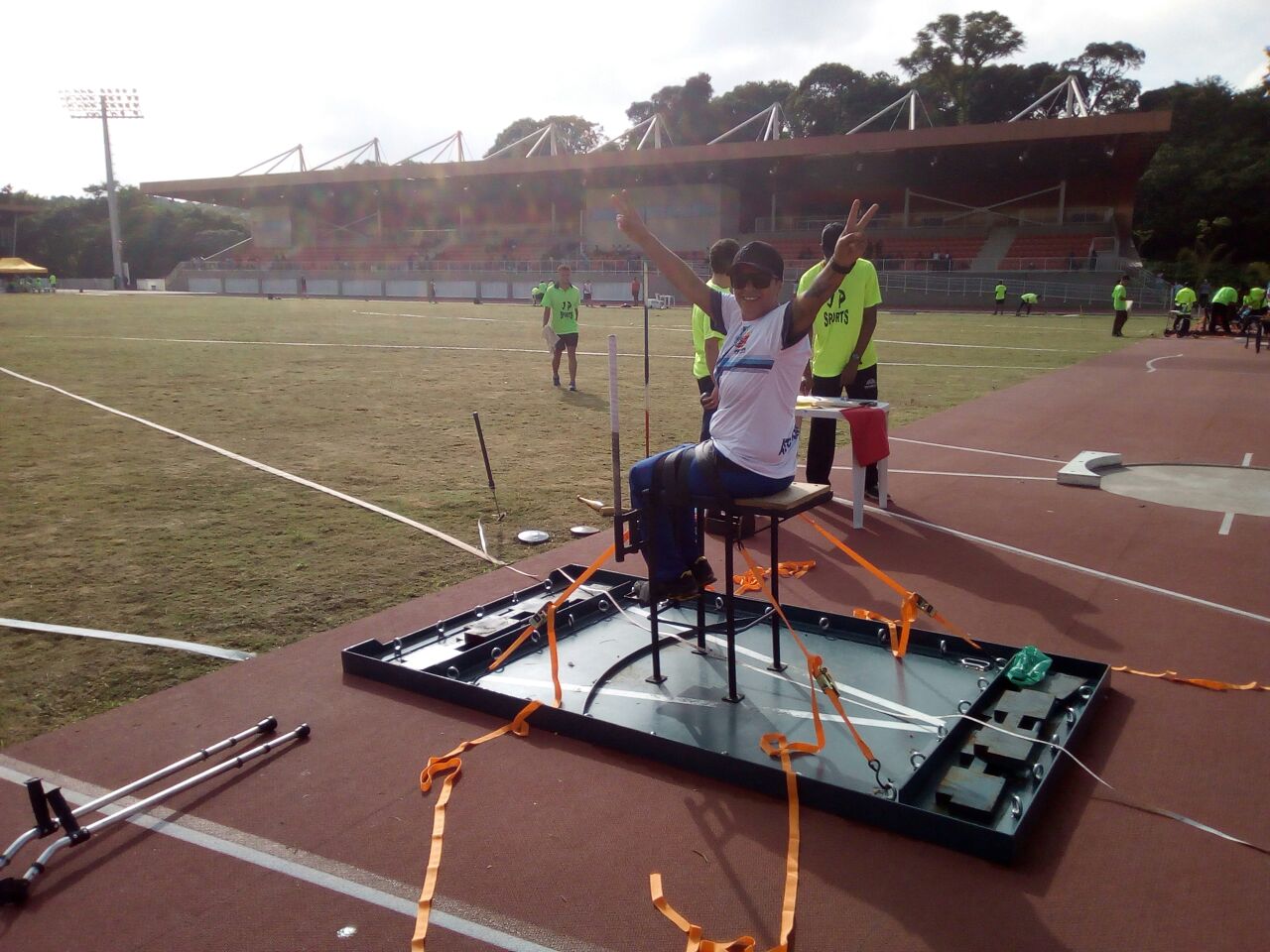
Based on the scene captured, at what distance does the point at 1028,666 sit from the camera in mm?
4398

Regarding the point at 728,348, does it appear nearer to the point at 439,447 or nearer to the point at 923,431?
the point at 439,447

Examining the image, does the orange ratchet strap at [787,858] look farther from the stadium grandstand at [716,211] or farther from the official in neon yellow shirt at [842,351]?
the stadium grandstand at [716,211]

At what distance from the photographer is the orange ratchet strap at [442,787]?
9.30 feet

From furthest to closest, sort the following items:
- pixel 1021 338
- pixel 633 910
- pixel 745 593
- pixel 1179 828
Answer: pixel 1021 338 < pixel 745 593 < pixel 1179 828 < pixel 633 910

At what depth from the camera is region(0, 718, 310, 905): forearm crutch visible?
293 centimetres

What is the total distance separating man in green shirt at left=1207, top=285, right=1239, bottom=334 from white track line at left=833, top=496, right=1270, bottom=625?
2985 centimetres

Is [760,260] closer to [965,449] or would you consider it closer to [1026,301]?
[965,449]

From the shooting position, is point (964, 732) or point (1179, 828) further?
point (964, 732)

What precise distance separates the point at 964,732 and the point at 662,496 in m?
1.66

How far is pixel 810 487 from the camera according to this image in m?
4.38

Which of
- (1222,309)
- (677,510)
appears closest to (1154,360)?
(1222,309)

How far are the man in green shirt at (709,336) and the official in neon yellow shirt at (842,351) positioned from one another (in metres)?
0.84

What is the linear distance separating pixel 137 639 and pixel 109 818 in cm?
198

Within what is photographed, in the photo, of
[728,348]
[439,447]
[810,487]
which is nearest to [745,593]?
[810,487]
